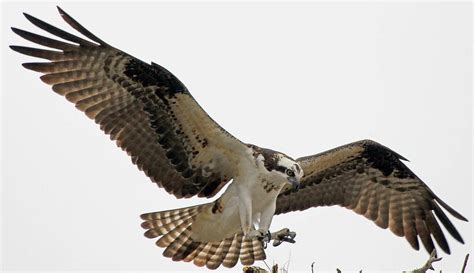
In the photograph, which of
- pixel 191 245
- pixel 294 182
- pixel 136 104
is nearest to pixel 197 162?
pixel 136 104

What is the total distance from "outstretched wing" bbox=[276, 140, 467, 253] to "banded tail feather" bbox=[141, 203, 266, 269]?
0.75 metres

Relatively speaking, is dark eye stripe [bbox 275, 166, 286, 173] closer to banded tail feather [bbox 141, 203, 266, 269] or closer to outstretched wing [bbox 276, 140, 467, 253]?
outstretched wing [bbox 276, 140, 467, 253]

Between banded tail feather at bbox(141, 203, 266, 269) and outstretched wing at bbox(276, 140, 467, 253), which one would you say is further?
outstretched wing at bbox(276, 140, 467, 253)

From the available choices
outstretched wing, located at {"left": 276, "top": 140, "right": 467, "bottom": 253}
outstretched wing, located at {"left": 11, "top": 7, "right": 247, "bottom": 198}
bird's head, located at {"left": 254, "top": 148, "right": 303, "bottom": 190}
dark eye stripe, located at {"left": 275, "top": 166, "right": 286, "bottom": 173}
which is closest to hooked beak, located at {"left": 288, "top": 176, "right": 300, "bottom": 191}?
bird's head, located at {"left": 254, "top": 148, "right": 303, "bottom": 190}

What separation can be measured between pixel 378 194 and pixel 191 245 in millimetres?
2564

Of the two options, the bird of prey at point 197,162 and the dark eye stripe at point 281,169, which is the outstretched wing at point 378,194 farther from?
the dark eye stripe at point 281,169

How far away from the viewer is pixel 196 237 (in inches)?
446

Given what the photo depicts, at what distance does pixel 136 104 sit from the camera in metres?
10.4

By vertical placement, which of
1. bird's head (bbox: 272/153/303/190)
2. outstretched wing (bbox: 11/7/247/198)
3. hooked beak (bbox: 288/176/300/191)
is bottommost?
hooked beak (bbox: 288/176/300/191)

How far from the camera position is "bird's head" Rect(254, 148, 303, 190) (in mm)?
9906

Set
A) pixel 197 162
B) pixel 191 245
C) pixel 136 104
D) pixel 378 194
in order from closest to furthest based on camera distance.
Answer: pixel 136 104, pixel 197 162, pixel 191 245, pixel 378 194

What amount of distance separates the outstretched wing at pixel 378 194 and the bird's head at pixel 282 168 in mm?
1412

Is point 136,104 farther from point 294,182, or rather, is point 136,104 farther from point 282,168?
point 294,182

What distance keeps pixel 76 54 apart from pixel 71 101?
1.80 feet
